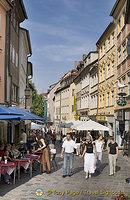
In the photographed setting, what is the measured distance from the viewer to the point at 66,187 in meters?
9.39

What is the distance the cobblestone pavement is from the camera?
820cm

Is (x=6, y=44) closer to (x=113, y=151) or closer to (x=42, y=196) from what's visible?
(x=113, y=151)

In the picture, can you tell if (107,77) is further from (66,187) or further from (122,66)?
(66,187)

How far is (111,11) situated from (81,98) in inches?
899

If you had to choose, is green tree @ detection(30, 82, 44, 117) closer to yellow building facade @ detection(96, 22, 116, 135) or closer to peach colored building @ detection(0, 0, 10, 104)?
yellow building facade @ detection(96, 22, 116, 135)

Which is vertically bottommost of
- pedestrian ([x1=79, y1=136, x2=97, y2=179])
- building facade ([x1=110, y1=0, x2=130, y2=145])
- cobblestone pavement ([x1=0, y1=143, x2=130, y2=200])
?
cobblestone pavement ([x1=0, y1=143, x2=130, y2=200])

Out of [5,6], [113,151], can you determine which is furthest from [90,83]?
[113,151]

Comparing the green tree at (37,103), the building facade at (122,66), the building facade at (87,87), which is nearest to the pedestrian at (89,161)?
the building facade at (122,66)

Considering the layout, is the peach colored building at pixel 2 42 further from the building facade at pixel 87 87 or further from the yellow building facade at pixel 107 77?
the building facade at pixel 87 87

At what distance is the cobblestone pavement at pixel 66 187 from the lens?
8203 millimetres

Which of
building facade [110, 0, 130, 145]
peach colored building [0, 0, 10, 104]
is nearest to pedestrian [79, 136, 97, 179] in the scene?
peach colored building [0, 0, 10, 104]

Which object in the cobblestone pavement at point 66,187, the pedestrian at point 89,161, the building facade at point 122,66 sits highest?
the building facade at point 122,66

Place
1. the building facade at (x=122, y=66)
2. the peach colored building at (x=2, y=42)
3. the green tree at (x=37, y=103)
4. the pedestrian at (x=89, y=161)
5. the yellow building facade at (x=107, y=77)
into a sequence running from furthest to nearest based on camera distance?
1. the green tree at (x=37, y=103)
2. the yellow building facade at (x=107, y=77)
3. the building facade at (x=122, y=66)
4. the peach colored building at (x=2, y=42)
5. the pedestrian at (x=89, y=161)

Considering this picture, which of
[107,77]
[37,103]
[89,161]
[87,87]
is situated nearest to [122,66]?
[107,77]
